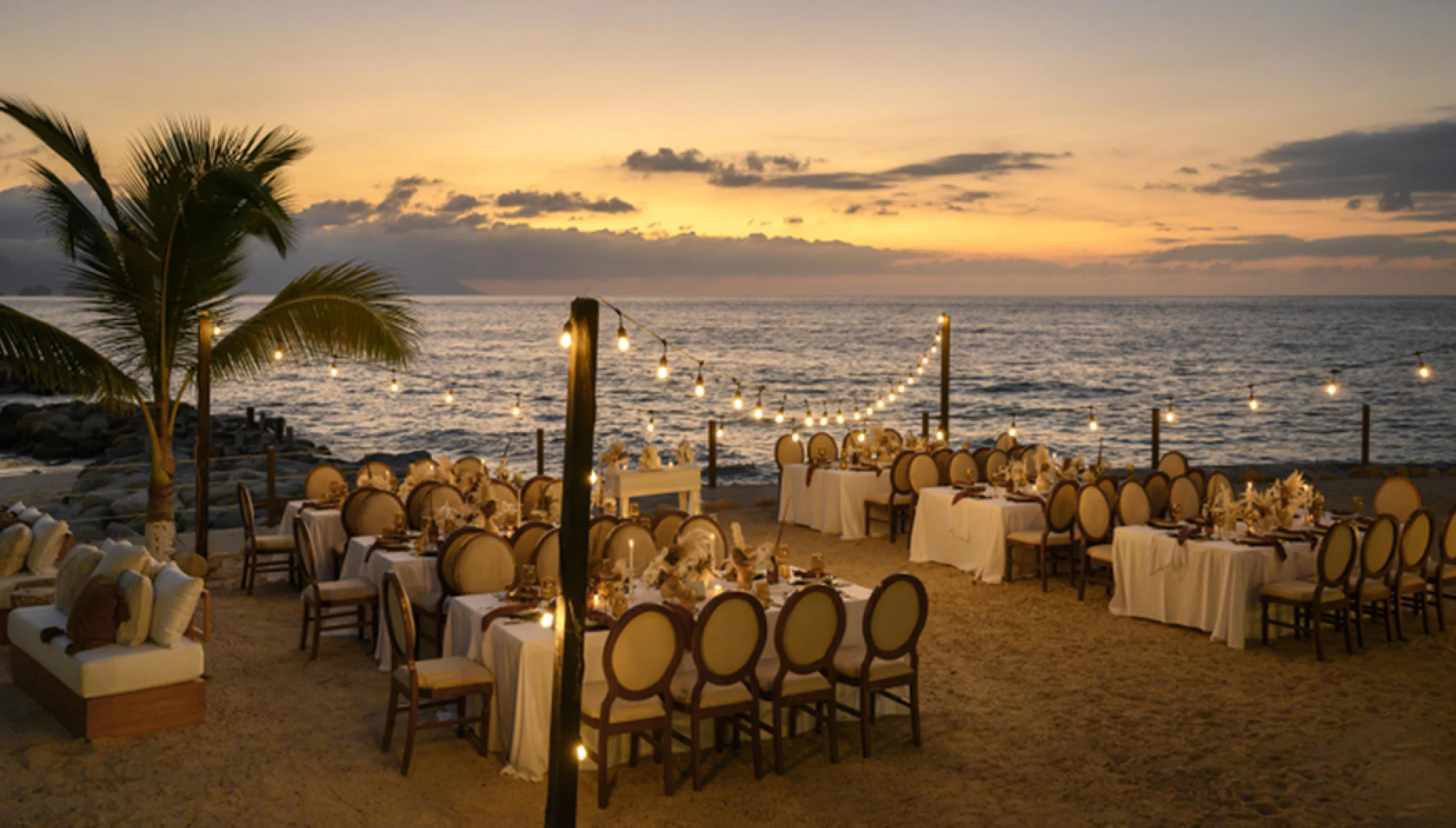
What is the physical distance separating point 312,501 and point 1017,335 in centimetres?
7112

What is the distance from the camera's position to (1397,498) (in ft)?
33.6

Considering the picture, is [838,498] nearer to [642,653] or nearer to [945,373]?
[945,373]

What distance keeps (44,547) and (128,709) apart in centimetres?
342

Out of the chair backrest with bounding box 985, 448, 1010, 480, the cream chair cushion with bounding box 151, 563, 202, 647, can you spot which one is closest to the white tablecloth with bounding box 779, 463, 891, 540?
the chair backrest with bounding box 985, 448, 1010, 480

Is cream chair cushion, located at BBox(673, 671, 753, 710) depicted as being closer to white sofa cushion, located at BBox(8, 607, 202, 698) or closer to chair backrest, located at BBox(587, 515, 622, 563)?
chair backrest, located at BBox(587, 515, 622, 563)

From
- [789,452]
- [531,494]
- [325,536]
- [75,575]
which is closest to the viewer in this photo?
[75,575]

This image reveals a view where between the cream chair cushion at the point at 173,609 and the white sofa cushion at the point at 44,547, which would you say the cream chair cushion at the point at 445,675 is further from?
the white sofa cushion at the point at 44,547

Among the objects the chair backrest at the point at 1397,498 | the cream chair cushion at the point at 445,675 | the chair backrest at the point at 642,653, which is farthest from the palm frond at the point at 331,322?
the chair backrest at the point at 1397,498

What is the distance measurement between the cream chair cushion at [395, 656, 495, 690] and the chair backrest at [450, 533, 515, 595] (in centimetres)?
116

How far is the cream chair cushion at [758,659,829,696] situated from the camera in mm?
6090

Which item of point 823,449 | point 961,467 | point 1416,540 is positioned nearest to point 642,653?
point 1416,540

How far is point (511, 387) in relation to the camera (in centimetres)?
4794

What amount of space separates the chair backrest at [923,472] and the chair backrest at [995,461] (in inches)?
25.4

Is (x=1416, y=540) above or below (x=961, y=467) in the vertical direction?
below
